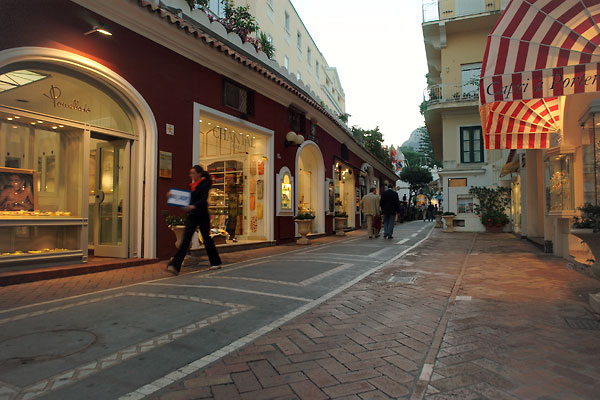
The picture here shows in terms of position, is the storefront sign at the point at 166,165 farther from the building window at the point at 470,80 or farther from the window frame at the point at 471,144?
the building window at the point at 470,80

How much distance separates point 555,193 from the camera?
24.9 feet

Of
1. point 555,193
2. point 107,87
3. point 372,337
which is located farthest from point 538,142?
point 107,87

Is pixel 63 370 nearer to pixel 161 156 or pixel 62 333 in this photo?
pixel 62 333

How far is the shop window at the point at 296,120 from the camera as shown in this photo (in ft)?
42.1

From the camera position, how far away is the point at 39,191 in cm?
639

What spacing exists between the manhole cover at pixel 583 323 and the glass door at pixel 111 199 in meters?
6.98

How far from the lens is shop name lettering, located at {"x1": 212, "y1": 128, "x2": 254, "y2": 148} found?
1055cm

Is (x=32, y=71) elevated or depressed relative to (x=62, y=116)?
elevated

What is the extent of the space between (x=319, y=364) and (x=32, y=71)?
619 cm

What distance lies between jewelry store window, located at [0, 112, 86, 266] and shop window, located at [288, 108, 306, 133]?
727 centimetres

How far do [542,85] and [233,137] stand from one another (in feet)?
25.3

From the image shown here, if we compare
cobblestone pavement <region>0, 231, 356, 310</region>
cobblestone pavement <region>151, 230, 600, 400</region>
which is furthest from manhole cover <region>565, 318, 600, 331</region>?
cobblestone pavement <region>0, 231, 356, 310</region>

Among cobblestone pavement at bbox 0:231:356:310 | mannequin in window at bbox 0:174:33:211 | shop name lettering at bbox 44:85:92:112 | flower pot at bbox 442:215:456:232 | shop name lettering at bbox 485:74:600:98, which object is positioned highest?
shop name lettering at bbox 44:85:92:112

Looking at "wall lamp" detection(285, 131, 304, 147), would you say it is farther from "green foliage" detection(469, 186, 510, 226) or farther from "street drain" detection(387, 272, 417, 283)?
"green foliage" detection(469, 186, 510, 226)
